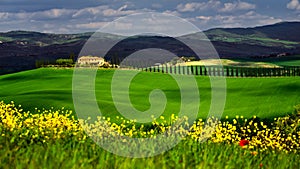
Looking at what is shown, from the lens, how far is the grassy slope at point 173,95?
45281 mm

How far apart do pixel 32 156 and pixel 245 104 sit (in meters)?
43.0

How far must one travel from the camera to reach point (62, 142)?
12312mm

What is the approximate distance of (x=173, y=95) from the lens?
6369 centimetres

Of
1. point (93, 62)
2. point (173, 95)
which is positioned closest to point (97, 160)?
point (173, 95)

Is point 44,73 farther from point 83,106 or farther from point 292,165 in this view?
point 292,165

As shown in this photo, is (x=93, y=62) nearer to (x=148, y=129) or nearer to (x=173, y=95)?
(x=173, y=95)

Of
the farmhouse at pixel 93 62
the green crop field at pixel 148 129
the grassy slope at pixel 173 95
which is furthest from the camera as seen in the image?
the farmhouse at pixel 93 62

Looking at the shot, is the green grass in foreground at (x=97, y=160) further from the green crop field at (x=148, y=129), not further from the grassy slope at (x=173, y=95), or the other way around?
the grassy slope at (x=173, y=95)

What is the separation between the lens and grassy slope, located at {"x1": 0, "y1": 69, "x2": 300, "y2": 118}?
45.3 meters

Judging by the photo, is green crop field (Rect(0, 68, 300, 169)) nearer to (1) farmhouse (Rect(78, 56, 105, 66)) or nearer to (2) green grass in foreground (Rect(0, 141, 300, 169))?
(2) green grass in foreground (Rect(0, 141, 300, 169))

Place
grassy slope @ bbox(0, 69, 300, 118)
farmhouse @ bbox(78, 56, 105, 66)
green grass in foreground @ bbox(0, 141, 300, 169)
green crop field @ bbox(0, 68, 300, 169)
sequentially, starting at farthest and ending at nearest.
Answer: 1. farmhouse @ bbox(78, 56, 105, 66)
2. grassy slope @ bbox(0, 69, 300, 118)
3. green crop field @ bbox(0, 68, 300, 169)
4. green grass in foreground @ bbox(0, 141, 300, 169)

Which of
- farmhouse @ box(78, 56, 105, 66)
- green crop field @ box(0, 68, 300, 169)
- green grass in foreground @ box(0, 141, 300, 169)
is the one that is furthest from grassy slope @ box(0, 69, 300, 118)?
farmhouse @ box(78, 56, 105, 66)

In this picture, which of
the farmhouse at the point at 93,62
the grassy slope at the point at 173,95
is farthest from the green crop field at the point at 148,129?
the farmhouse at the point at 93,62

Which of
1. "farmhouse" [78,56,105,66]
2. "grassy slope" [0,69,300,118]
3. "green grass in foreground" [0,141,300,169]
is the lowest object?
"grassy slope" [0,69,300,118]
